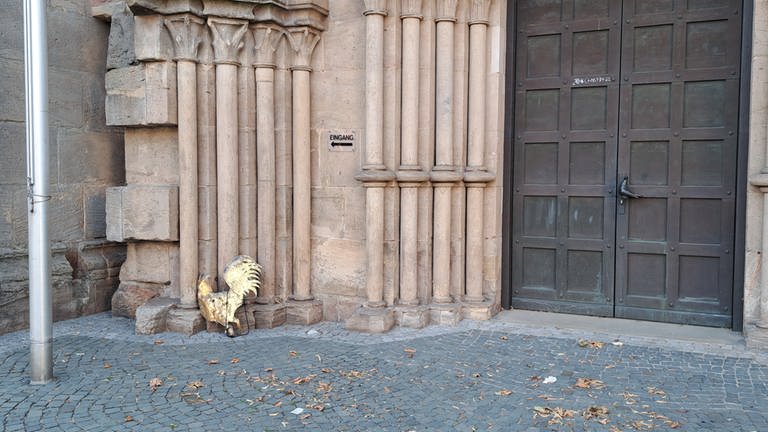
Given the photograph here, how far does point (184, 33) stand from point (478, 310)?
3302mm

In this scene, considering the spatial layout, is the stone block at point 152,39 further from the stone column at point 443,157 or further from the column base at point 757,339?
the column base at point 757,339

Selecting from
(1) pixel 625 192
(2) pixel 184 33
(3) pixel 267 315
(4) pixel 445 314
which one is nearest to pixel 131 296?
(3) pixel 267 315

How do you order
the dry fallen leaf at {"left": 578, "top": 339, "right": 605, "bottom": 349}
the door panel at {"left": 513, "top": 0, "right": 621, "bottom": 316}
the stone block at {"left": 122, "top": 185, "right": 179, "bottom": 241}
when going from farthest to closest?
1. the stone block at {"left": 122, "top": 185, "right": 179, "bottom": 241}
2. the door panel at {"left": 513, "top": 0, "right": 621, "bottom": 316}
3. the dry fallen leaf at {"left": 578, "top": 339, "right": 605, "bottom": 349}

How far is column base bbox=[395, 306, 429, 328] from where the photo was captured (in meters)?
5.28

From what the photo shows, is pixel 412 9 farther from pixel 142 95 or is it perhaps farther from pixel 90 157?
pixel 90 157

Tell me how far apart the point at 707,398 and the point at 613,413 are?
64 cm

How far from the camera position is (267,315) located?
5.47 meters

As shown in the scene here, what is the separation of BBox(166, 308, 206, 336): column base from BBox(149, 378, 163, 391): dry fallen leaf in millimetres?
1184

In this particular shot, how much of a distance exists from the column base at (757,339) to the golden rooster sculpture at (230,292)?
370 centimetres

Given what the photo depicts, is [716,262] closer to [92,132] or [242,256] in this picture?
[242,256]

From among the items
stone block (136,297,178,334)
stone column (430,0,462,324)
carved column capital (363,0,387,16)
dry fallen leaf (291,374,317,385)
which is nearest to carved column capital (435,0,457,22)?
stone column (430,0,462,324)

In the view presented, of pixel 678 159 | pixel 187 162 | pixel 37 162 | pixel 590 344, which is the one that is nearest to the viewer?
pixel 37 162

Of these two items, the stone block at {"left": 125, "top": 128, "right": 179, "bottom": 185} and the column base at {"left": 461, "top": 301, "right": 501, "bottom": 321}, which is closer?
the column base at {"left": 461, "top": 301, "right": 501, "bottom": 321}

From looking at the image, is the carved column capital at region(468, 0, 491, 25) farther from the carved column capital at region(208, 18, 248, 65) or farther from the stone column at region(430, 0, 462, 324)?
the carved column capital at region(208, 18, 248, 65)
